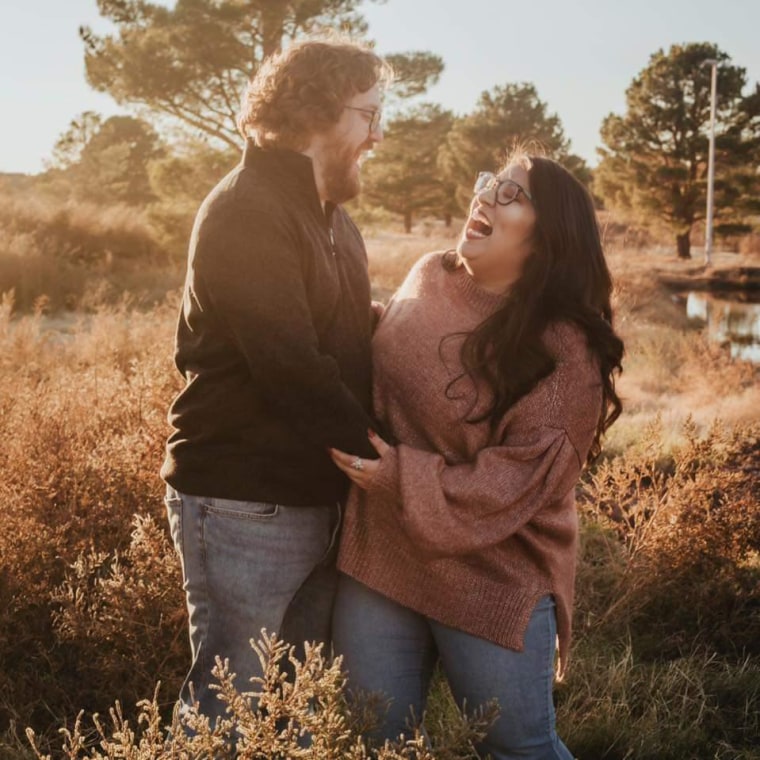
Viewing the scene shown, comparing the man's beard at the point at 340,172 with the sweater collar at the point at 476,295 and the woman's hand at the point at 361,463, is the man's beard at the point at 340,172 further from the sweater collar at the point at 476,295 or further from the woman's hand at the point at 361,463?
the woman's hand at the point at 361,463

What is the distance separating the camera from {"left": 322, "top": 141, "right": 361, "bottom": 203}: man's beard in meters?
2.36

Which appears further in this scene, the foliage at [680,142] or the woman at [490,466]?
the foliage at [680,142]

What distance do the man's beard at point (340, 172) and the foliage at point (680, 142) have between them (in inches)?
Result: 1205

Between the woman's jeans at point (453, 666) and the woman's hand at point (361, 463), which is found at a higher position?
the woman's hand at point (361, 463)

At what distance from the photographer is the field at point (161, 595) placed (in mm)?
3088

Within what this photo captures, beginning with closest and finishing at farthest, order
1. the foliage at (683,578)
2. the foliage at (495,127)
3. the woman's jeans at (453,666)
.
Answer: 1. the woman's jeans at (453,666)
2. the foliage at (683,578)
3. the foliage at (495,127)

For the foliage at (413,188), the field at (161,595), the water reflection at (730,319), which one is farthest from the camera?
the foliage at (413,188)

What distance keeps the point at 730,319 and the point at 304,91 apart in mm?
18542

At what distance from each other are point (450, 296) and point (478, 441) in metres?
0.47

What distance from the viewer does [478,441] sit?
7.73 feet

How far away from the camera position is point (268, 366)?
2.04 meters

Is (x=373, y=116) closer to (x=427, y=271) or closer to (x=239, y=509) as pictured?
(x=427, y=271)

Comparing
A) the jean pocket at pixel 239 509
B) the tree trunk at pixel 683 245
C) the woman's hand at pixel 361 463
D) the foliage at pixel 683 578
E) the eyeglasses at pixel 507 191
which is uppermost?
the tree trunk at pixel 683 245

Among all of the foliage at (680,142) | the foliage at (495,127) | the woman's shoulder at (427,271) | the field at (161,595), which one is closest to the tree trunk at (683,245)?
the foliage at (680,142)
